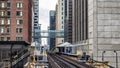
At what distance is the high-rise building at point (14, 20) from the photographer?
359 ft

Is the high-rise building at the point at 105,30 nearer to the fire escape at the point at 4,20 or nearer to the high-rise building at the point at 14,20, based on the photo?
the high-rise building at the point at 14,20

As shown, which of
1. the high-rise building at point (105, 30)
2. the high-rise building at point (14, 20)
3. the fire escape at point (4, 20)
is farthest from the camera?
the fire escape at point (4, 20)

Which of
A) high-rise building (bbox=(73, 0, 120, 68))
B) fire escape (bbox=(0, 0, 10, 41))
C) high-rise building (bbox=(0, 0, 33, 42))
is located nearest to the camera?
high-rise building (bbox=(73, 0, 120, 68))

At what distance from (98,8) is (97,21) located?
294 centimetres

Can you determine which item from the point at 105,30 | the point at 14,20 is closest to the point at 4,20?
the point at 14,20

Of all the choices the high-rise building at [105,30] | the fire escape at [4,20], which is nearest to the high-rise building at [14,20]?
the fire escape at [4,20]

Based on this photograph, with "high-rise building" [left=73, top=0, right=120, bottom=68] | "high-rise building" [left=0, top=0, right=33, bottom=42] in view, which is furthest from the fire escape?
"high-rise building" [left=73, top=0, right=120, bottom=68]

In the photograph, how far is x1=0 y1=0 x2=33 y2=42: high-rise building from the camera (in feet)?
359

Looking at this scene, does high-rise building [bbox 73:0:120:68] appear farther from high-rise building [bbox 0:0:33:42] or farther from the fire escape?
the fire escape

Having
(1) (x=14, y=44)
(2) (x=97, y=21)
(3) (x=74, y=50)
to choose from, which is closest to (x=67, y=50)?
(3) (x=74, y=50)

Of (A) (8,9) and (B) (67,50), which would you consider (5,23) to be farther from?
(B) (67,50)

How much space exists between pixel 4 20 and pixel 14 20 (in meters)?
3.89

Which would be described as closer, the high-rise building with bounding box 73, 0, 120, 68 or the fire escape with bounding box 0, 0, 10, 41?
the high-rise building with bounding box 73, 0, 120, 68

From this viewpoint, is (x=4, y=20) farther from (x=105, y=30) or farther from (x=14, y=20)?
(x=105, y=30)
